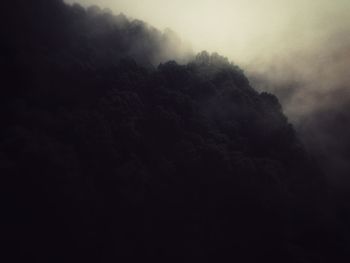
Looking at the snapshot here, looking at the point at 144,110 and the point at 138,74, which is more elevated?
the point at 138,74

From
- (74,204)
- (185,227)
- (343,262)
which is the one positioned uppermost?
(343,262)

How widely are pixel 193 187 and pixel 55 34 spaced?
19927 millimetres

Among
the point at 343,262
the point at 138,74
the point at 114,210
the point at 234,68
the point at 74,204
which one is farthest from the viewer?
the point at 234,68

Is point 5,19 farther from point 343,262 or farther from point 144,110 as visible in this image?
point 343,262

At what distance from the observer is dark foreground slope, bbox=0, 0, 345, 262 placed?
25.6 meters

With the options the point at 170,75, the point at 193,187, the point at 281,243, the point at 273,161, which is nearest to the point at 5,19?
the point at 170,75

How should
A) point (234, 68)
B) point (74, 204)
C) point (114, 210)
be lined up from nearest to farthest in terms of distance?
1. point (74, 204)
2. point (114, 210)
3. point (234, 68)

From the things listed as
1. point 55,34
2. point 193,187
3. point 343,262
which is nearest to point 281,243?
point 343,262

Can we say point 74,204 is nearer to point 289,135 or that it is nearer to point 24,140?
point 24,140

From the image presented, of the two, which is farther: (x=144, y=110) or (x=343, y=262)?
(x=144, y=110)

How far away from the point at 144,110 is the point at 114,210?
9.65 metres

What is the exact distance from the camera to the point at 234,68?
41656mm

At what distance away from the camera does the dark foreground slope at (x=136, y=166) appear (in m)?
25.6

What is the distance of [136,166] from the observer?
93.4ft
